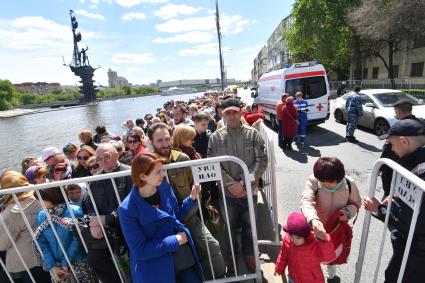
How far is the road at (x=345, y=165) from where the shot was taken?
3.27 m

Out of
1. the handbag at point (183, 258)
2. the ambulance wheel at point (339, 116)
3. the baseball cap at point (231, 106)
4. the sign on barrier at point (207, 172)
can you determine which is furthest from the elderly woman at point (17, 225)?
the ambulance wheel at point (339, 116)

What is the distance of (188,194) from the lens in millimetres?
2729

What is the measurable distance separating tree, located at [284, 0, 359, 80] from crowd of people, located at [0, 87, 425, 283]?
28.3 m

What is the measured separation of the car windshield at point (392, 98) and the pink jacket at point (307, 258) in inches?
339

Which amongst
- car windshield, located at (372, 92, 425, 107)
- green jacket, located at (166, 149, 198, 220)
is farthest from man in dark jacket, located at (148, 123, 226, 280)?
car windshield, located at (372, 92, 425, 107)

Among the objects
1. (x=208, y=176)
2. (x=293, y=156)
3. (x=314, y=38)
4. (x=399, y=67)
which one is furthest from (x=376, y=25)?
(x=208, y=176)

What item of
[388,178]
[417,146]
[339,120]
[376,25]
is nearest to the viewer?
[417,146]

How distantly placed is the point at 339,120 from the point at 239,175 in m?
10.8

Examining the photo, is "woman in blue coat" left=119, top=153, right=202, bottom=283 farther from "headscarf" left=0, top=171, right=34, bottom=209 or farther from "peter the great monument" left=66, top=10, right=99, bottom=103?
"peter the great monument" left=66, top=10, right=99, bottom=103

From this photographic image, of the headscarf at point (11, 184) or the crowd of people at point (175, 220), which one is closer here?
the crowd of people at point (175, 220)

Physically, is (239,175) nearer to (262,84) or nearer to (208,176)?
(208,176)

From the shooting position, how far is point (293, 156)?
305 inches

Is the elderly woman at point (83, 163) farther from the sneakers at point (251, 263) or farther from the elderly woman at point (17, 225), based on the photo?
the sneakers at point (251, 263)

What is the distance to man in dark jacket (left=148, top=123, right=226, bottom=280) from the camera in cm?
259
